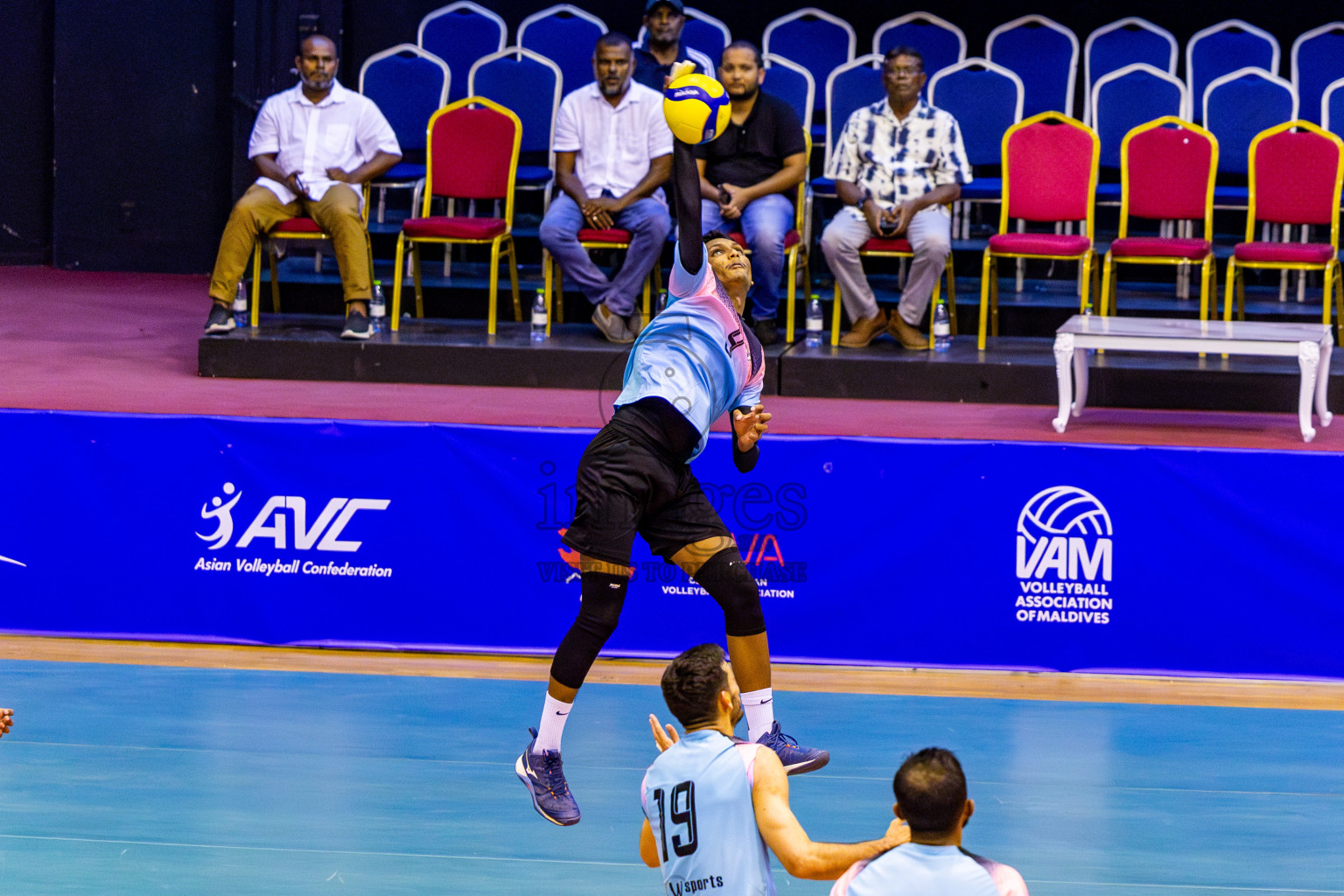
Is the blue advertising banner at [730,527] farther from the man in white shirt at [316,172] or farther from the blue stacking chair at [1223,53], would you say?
the blue stacking chair at [1223,53]

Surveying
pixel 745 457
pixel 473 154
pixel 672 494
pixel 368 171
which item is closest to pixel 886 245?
pixel 473 154

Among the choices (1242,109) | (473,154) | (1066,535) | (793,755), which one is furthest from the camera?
(1242,109)

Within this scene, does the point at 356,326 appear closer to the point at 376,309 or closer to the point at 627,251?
the point at 376,309

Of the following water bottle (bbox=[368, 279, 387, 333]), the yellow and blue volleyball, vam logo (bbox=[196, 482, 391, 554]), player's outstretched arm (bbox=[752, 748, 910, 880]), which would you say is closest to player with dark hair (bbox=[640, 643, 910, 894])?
player's outstretched arm (bbox=[752, 748, 910, 880])

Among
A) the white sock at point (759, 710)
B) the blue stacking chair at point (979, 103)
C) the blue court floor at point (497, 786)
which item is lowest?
the blue court floor at point (497, 786)

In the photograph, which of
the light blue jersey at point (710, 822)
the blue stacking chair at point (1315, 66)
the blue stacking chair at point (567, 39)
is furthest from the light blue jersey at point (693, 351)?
the blue stacking chair at point (1315, 66)

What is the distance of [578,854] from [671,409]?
1360 millimetres

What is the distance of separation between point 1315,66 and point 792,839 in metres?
8.86

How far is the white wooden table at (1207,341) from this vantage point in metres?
7.69

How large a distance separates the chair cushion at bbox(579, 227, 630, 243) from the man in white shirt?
4.17 ft

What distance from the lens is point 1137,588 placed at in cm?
641

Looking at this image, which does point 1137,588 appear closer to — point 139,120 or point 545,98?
point 545,98

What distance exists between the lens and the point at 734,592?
4703 mm

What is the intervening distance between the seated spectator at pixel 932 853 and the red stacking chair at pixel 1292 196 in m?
6.76
